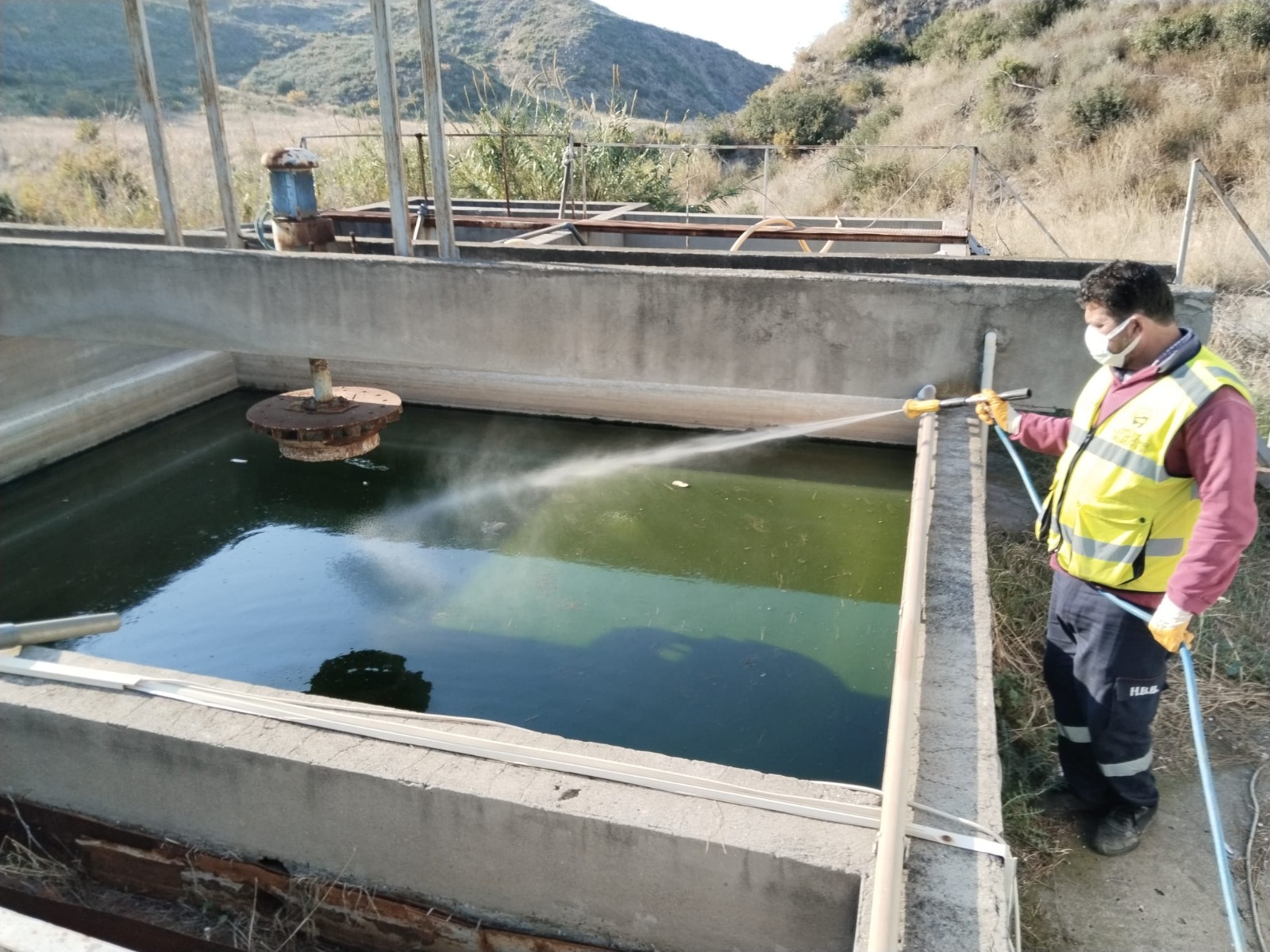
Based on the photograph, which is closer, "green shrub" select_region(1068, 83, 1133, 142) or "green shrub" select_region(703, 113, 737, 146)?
"green shrub" select_region(1068, 83, 1133, 142)

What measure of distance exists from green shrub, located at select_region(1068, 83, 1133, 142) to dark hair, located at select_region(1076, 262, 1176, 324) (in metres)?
19.4

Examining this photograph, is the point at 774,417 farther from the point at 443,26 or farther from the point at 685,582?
the point at 443,26

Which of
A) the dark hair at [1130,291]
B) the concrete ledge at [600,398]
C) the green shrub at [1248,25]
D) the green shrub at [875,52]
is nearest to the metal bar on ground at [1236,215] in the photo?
the concrete ledge at [600,398]

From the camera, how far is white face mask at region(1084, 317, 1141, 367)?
3287mm

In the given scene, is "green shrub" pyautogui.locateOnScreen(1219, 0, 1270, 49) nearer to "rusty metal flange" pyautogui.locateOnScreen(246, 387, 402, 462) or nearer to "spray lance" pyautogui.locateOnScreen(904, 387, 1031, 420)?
"spray lance" pyautogui.locateOnScreen(904, 387, 1031, 420)

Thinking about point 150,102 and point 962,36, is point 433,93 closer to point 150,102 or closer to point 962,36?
point 150,102

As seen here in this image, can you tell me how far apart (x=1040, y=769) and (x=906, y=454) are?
531 centimetres

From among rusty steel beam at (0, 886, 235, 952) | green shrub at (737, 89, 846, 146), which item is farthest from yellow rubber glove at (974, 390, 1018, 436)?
green shrub at (737, 89, 846, 146)

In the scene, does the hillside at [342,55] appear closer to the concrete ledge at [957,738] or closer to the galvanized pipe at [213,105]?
the galvanized pipe at [213,105]

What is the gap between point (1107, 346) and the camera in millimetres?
3326

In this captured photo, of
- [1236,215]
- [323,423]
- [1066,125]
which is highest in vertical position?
[1066,125]

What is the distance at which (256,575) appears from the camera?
24.8ft

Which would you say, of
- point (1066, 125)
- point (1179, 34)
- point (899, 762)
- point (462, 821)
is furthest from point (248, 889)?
point (1179, 34)

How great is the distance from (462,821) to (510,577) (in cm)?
426
